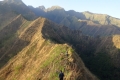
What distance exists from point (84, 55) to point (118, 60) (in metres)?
17.5

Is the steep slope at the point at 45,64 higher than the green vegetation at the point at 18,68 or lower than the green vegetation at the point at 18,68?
higher

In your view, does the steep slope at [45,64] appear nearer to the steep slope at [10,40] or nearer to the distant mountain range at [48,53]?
the distant mountain range at [48,53]

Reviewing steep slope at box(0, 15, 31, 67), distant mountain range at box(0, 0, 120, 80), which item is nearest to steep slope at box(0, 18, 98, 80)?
distant mountain range at box(0, 0, 120, 80)

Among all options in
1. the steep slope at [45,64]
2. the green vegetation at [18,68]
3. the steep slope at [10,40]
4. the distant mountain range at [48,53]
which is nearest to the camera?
the steep slope at [45,64]

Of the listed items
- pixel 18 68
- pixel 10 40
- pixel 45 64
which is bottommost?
pixel 18 68

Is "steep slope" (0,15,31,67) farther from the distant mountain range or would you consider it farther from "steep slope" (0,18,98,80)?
"steep slope" (0,18,98,80)

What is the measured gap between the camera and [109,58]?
84.1m

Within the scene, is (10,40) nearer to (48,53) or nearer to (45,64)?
(48,53)

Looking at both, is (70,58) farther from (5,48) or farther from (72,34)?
(72,34)

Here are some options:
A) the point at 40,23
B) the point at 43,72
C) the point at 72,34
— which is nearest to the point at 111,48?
the point at 72,34

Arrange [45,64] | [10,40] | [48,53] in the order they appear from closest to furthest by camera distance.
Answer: [45,64]
[48,53]
[10,40]

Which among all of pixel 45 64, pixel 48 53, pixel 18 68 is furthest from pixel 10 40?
pixel 45 64

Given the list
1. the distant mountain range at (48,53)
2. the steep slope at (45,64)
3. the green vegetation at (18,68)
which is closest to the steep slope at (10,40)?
the distant mountain range at (48,53)

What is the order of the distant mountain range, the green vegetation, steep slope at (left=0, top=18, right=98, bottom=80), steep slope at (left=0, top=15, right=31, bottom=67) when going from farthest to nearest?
steep slope at (left=0, top=15, right=31, bottom=67)
the green vegetation
the distant mountain range
steep slope at (left=0, top=18, right=98, bottom=80)
